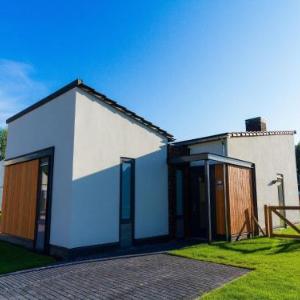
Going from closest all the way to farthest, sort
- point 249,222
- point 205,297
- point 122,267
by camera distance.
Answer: point 205,297 < point 122,267 < point 249,222

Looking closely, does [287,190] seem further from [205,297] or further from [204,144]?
[205,297]

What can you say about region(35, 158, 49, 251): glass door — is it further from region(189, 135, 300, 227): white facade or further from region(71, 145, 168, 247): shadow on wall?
region(189, 135, 300, 227): white facade

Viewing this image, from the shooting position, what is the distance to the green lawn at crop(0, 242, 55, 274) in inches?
299

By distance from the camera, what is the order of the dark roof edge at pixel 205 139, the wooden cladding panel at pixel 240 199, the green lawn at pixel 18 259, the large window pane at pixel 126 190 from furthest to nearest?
the dark roof edge at pixel 205 139
the wooden cladding panel at pixel 240 199
the large window pane at pixel 126 190
the green lawn at pixel 18 259

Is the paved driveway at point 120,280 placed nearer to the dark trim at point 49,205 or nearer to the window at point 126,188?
the dark trim at point 49,205

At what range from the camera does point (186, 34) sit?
10523 millimetres

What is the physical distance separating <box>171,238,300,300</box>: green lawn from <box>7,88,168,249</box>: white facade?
2.26 metres

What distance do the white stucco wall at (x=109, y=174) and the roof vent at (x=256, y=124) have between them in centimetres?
678

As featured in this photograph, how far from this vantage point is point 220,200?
38.1ft

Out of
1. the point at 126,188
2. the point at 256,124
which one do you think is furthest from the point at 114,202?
the point at 256,124

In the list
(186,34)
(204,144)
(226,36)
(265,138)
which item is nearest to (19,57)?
(186,34)

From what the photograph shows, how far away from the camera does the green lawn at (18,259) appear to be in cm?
760

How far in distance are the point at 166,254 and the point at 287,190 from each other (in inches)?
421

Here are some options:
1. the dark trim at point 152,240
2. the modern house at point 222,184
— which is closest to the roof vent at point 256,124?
the modern house at point 222,184
